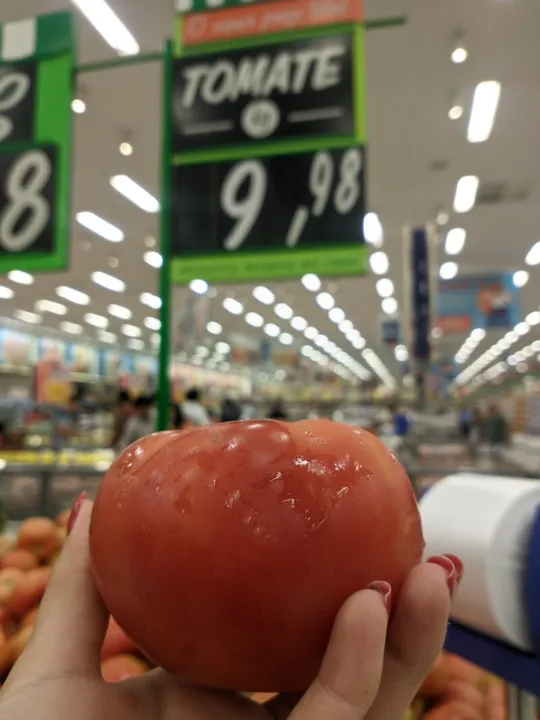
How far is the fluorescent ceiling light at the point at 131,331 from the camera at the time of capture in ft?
67.2

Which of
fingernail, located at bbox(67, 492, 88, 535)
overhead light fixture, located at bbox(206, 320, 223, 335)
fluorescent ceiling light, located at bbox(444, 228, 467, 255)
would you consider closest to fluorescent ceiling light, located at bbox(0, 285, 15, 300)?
overhead light fixture, located at bbox(206, 320, 223, 335)

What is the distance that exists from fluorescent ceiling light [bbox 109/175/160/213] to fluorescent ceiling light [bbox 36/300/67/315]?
24.0ft

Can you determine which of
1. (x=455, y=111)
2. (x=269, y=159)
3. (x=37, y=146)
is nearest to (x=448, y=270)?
(x=455, y=111)

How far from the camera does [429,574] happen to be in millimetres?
553

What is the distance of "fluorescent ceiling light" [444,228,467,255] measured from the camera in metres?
10.3

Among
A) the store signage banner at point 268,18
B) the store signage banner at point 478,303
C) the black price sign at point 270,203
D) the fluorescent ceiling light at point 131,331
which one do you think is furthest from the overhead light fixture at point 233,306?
the black price sign at point 270,203

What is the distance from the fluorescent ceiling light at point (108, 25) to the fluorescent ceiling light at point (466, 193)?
4896 millimetres

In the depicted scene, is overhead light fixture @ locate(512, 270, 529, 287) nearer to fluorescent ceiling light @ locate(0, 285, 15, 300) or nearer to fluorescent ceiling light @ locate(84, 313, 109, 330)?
fluorescent ceiling light @ locate(0, 285, 15, 300)

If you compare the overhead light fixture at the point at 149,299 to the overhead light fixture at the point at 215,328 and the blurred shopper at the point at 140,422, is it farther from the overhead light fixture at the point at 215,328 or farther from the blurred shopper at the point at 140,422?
the blurred shopper at the point at 140,422

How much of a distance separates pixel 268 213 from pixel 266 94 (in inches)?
19.8

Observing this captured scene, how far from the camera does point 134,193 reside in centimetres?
878

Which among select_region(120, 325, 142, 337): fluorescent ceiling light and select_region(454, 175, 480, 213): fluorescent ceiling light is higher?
select_region(454, 175, 480, 213): fluorescent ceiling light

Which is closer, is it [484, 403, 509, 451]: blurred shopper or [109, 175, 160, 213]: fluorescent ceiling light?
[109, 175, 160, 213]: fluorescent ceiling light

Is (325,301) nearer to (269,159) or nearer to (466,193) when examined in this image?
(466,193)
